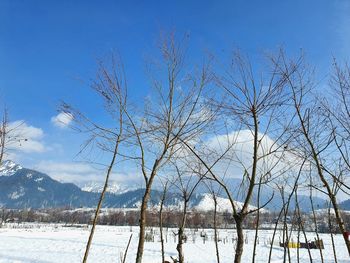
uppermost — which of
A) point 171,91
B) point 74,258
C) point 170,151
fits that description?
point 171,91

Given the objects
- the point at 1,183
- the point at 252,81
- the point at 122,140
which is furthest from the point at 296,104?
the point at 1,183

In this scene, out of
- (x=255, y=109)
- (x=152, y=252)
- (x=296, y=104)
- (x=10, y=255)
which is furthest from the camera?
(x=152, y=252)

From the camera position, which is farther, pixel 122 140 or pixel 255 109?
pixel 122 140

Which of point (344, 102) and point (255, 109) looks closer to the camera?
point (255, 109)

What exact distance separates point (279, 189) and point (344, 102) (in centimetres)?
223

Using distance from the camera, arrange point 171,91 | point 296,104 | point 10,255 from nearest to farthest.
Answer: point 296,104 < point 171,91 < point 10,255

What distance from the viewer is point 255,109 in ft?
19.2

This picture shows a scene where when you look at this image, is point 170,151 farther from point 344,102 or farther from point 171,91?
point 344,102

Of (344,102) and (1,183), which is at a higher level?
(344,102)

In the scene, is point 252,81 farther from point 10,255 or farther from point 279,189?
point 10,255

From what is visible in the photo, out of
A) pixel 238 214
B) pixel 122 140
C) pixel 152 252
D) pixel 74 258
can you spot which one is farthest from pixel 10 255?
pixel 238 214

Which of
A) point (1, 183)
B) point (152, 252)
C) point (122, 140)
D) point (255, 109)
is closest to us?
point (255, 109)

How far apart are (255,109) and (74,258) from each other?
70.6 feet

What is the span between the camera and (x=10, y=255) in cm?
2319
